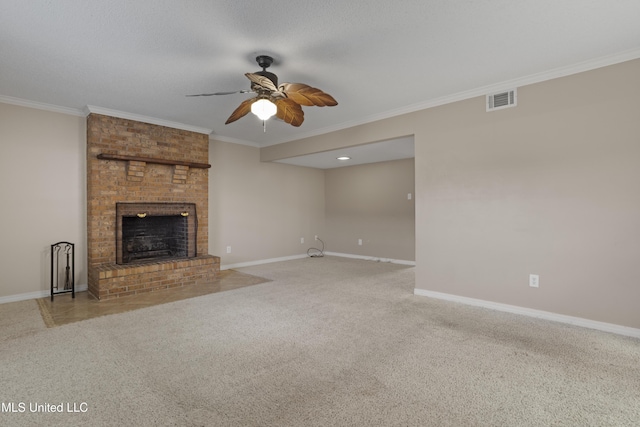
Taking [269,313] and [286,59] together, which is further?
[269,313]

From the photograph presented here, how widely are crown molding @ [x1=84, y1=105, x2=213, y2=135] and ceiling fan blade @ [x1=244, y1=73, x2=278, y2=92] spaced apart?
2.65 metres

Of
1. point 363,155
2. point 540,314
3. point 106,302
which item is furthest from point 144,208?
point 540,314

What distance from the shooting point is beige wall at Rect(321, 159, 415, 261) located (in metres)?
6.16

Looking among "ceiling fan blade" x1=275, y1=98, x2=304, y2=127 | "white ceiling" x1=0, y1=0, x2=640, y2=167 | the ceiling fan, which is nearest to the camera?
"white ceiling" x1=0, y1=0, x2=640, y2=167

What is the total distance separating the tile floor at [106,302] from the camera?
312 centimetres

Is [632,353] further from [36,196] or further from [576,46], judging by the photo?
[36,196]

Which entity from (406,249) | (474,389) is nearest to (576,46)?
(474,389)

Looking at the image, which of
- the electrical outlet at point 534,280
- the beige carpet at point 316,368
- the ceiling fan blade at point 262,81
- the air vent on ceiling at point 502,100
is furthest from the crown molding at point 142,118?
the electrical outlet at point 534,280

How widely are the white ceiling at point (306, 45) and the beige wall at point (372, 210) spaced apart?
2734mm

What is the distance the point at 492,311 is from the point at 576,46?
8.05 feet

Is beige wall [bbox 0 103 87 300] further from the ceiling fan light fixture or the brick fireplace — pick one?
the ceiling fan light fixture

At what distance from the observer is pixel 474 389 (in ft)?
6.01

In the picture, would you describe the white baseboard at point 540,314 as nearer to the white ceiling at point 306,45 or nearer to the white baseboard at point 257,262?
the white ceiling at point 306,45

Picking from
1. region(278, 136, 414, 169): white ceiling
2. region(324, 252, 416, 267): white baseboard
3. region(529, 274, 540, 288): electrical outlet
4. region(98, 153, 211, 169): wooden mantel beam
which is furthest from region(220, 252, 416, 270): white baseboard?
region(529, 274, 540, 288): electrical outlet
